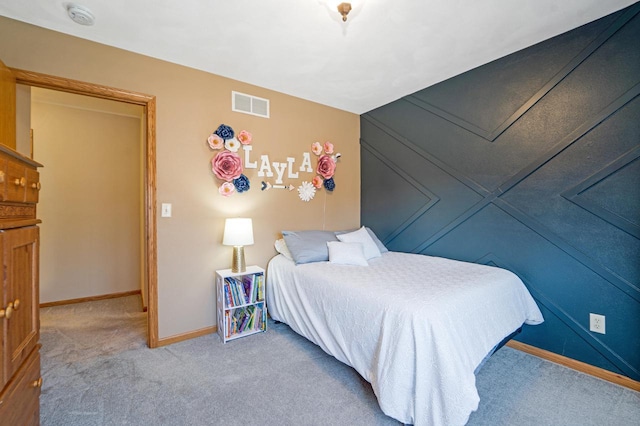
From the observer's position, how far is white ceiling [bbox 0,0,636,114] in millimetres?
1875

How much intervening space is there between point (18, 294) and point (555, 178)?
10.6 ft

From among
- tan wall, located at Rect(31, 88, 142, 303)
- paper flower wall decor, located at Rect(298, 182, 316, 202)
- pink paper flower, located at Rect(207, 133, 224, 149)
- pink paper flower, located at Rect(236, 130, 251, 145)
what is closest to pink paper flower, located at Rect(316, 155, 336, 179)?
paper flower wall decor, located at Rect(298, 182, 316, 202)

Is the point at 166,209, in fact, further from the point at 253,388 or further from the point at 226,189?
the point at 253,388

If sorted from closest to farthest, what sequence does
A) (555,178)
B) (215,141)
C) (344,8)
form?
(344,8), (555,178), (215,141)

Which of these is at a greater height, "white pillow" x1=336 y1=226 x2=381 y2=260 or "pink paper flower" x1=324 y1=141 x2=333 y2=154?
"pink paper flower" x1=324 y1=141 x2=333 y2=154

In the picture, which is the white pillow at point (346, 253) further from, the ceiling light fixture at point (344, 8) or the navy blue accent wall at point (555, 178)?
the ceiling light fixture at point (344, 8)

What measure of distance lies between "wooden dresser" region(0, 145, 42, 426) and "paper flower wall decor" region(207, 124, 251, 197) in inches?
59.5

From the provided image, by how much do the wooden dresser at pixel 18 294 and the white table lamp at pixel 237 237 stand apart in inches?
55.8

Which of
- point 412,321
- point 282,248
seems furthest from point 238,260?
point 412,321

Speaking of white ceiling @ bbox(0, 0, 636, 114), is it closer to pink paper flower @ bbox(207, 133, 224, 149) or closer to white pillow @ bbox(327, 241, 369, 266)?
pink paper flower @ bbox(207, 133, 224, 149)

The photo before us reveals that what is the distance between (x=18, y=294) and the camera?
3.38 ft

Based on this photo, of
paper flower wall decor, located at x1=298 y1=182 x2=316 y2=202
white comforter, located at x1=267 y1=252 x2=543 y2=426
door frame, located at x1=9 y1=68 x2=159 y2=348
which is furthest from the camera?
paper flower wall decor, located at x1=298 y1=182 x2=316 y2=202

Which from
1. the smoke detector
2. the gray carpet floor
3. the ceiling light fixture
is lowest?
the gray carpet floor

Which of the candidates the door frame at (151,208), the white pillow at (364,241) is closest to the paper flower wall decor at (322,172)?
the white pillow at (364,241)
